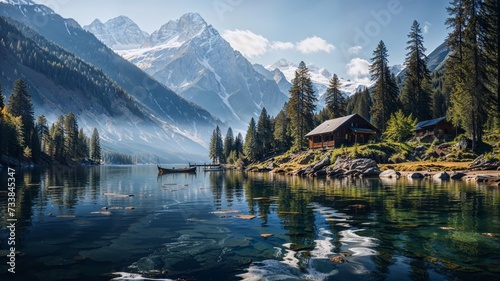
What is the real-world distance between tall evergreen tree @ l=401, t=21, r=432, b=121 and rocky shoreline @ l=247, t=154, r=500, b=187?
1183 inches

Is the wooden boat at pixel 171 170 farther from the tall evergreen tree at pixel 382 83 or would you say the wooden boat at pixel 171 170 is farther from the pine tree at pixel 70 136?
the pine tree at pixel 70 136

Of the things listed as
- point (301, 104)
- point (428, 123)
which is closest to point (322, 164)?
point (428, 123)

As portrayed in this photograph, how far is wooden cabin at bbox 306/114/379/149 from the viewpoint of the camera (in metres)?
78.5

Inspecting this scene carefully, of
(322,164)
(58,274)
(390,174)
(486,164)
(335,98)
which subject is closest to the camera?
(58,274)

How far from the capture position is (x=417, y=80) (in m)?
80.9

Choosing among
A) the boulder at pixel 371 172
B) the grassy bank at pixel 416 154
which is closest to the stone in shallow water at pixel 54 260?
the grassy bank at pixel 416 154

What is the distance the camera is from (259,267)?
432 inches

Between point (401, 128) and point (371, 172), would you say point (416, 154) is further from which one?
point (371, 172)

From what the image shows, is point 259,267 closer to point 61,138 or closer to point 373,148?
point 373,148

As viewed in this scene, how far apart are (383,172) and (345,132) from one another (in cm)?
2773

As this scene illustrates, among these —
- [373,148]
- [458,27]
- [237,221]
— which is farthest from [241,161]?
[237,221]

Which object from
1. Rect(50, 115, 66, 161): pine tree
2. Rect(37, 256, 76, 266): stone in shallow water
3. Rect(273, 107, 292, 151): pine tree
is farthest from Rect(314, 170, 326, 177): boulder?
Rect(50, 115, 66, 161): pine tree

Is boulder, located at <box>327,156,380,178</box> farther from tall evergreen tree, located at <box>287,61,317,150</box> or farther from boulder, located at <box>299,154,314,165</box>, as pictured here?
tall evergreen tree, located at <box>287,61,317,150</box>

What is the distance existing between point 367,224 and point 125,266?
11.4m
